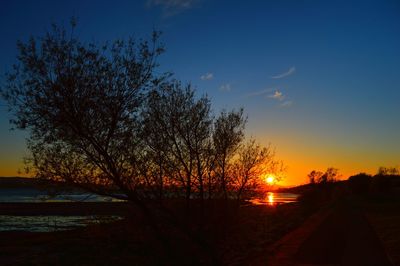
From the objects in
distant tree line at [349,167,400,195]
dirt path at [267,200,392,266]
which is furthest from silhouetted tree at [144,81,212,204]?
distant tree line at [349,167,400,195]

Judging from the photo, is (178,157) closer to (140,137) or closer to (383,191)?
(140,137)

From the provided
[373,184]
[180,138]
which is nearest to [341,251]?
[180,138]

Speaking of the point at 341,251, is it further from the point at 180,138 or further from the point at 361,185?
the point at 361,185

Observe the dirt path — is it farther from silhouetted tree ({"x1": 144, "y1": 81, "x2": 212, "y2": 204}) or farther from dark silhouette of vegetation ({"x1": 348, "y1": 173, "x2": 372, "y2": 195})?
dark silhouette of vegetation ({"x1": 348, "y1": 173, "x2": 372, "y2": 195})

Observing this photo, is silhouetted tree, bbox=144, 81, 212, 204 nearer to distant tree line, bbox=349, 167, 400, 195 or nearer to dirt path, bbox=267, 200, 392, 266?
dirt path, bbox=267, 200, 392, 266

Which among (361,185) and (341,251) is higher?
(361,185)

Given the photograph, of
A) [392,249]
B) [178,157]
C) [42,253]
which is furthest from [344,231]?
[42,253]

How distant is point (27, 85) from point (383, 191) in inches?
4382

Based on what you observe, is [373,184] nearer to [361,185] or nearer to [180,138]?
[361,185]

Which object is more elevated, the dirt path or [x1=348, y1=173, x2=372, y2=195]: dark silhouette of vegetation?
[x1=348, y1=173, x2=372, y2=195]: dark silhouette of vegetation

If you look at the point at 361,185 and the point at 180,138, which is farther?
the point at 361,185

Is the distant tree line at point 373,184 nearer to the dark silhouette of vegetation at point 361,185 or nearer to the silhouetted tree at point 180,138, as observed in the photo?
the dark silhouette of vegetation at point 361,185

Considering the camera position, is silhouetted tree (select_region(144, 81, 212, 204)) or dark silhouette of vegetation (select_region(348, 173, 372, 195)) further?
dark silhouette of vegetation (select_region(348, 173, 372, 195))

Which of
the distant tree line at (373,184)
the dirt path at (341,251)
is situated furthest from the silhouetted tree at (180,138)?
the distant tree line at (373,184)
